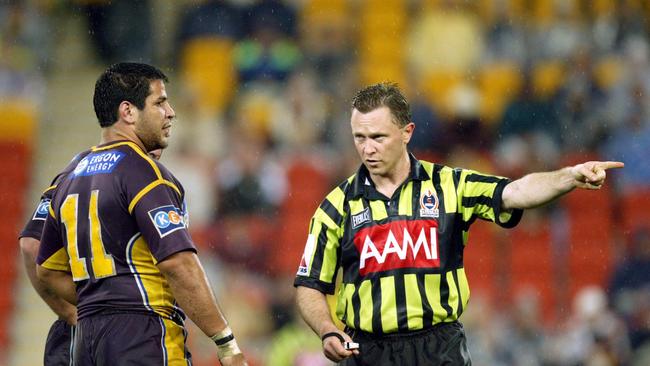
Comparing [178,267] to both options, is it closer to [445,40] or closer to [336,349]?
[336,349]

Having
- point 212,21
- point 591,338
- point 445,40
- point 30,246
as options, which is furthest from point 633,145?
point 30,246

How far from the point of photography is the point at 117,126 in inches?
190

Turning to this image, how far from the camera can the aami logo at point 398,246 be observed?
4895mm

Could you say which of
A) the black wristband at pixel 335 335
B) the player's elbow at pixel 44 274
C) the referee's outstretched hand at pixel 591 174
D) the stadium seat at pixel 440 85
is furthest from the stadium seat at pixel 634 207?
the player's elbow at pixel 44 274

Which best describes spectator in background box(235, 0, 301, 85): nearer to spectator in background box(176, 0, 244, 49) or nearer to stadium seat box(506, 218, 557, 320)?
spectator in background box(176, 0, 244, 49)

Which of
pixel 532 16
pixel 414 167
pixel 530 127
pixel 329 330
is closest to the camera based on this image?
pixel 329 330

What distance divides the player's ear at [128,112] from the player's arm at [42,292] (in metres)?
0.84

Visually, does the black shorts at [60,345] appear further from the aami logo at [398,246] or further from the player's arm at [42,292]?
the aami logo at [398,246]

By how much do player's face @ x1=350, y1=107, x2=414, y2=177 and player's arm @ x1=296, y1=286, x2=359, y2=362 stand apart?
24.2 inches

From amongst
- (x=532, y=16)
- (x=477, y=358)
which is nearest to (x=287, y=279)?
(x=477, y=358)

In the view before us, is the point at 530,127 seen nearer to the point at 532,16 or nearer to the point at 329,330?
the point at 532,16

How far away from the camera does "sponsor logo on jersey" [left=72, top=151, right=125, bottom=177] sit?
465 cm

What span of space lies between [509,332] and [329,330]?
625 centimetres

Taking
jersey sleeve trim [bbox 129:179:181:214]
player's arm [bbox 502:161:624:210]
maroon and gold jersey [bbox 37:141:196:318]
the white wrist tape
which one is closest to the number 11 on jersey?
→ maroon and gold jersey [bbox 37:141:196:318]
